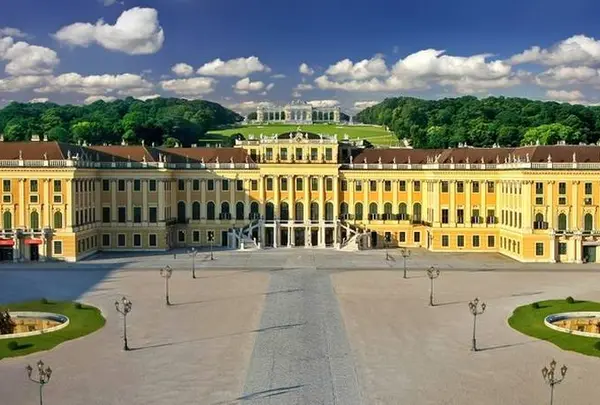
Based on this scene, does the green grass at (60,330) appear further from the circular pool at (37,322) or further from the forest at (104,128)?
the forest at (104,128)

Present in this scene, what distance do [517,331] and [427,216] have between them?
139 ft

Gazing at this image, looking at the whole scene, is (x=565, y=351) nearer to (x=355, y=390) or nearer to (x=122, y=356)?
(x=355, y=390)

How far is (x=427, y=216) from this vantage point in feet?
268

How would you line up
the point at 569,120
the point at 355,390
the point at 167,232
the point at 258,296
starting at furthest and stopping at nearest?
the point at 569,120 → the point at 167,232 → the point at 258,296 → the point at 355,390

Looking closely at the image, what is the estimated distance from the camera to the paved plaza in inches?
1160

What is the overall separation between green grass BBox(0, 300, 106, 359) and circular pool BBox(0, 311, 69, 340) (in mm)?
448

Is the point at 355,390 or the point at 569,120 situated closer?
the point at 355,390

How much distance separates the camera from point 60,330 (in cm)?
3978

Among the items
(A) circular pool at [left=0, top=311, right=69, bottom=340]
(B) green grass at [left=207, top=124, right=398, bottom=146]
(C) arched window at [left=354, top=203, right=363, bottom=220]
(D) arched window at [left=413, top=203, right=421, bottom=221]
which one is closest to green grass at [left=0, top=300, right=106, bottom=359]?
(A) circular pool at [left=0, top=311, right=69, bottom=340]

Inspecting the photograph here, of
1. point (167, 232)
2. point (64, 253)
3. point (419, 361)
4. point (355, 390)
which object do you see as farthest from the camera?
point (167, 232)

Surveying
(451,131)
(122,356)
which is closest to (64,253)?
(122,356)

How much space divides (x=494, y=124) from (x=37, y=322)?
10516 centimetres

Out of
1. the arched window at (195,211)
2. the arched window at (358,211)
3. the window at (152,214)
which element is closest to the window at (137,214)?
the window at (152,214)

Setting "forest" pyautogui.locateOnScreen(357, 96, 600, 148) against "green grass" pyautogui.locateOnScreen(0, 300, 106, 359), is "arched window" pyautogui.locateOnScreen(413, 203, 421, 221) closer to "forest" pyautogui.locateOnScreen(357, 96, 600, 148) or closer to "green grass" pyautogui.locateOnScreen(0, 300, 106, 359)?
"forest" pyautogui.locateOnScreen(357, 96, 600, 148)
